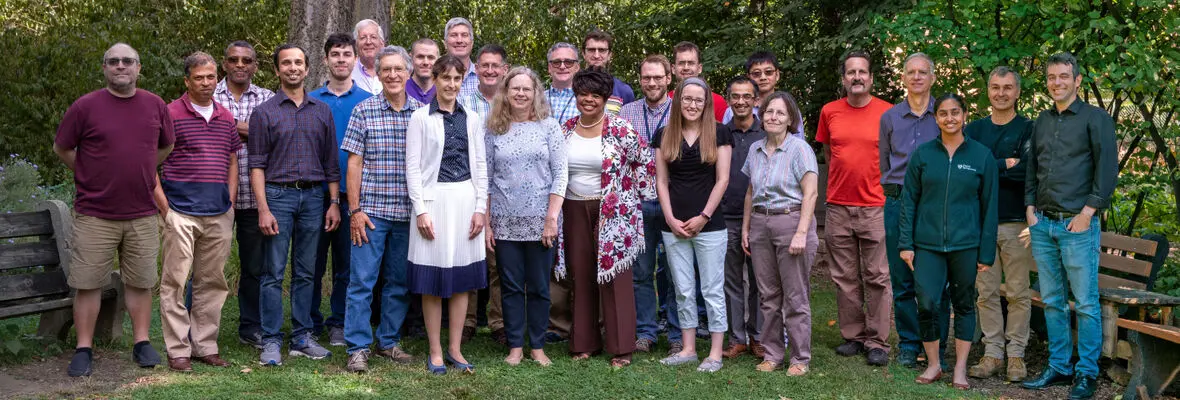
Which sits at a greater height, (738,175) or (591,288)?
(738,175)

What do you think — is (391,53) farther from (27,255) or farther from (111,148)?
(27,255)

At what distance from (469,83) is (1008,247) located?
→ 3504 millimetres

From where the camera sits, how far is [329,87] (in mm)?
6520

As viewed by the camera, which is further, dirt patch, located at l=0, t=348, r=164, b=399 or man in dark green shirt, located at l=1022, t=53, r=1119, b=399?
man in dark green shirt, located at l=1022, t=53, r=1119, b=399

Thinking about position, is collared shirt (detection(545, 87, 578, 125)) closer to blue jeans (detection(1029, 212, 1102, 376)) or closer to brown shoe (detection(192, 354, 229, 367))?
brown shoe (detection(192, 354, 229, 367))

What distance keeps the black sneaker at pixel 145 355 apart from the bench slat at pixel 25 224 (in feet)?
3.04

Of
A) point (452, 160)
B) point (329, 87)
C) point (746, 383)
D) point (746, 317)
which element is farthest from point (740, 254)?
point (329, 87)

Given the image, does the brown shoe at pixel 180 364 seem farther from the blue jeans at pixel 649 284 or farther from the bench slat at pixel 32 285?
the blue jeans at pixel 649 284

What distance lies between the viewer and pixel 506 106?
589 centimetres

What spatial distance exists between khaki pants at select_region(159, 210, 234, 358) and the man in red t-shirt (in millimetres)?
3664

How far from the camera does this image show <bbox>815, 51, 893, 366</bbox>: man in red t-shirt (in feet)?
21.0

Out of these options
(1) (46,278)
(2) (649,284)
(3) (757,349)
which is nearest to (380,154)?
(2) (649,284)

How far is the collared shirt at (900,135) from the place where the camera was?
6.20 metres

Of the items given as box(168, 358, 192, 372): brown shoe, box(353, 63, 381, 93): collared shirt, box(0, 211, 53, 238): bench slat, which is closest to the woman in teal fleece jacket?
box(353, 63, 381, 93): collared shirt
